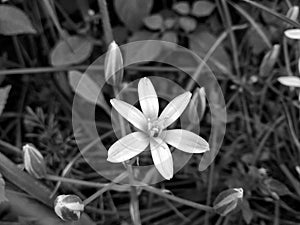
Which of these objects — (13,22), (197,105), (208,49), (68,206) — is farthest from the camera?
(208,49)

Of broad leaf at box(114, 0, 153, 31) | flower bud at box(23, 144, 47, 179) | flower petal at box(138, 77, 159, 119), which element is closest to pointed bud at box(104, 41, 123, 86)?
flower petal at box(138, 77, 159, 119)

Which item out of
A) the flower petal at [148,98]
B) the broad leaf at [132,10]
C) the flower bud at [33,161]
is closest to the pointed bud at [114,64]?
the flower petal at [148,98]

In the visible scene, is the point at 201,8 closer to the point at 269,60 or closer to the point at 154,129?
the point at 269,60

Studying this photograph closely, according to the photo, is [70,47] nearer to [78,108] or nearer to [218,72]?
[78,108]

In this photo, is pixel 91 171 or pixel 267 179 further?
pixel 91 171

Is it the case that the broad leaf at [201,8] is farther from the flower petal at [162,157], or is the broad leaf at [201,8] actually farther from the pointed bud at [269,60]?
the flower petal at [162,157]

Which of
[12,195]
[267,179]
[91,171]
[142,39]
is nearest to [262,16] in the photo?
[142,39]

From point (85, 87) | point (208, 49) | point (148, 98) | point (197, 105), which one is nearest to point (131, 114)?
point (148, 98)
